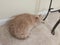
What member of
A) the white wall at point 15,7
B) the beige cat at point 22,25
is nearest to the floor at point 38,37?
the beige cat at point 22,25

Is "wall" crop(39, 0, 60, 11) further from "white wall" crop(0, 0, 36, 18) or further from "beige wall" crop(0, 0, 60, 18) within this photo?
"white wall" crop(0, 0, 36, 18)

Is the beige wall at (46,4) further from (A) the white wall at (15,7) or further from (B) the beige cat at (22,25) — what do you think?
(B) the beige cat at (22,25)

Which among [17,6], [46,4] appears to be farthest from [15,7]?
[46,4]

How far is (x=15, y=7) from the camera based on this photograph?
2.04m

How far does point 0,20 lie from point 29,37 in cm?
54

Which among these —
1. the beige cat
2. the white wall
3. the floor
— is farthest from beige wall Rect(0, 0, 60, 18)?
the floor

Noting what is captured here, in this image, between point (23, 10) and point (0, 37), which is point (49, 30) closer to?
point (23, 10)

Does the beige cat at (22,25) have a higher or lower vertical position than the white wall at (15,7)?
lower

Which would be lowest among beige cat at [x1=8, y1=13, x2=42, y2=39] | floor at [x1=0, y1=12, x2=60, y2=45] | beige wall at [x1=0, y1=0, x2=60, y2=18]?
floor at [x1=0, y1=12, x2=60, y2=45]

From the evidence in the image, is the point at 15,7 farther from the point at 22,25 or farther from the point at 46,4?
the point at 46,4

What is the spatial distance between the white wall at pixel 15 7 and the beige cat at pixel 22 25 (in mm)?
118

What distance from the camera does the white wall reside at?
1957 millimetres

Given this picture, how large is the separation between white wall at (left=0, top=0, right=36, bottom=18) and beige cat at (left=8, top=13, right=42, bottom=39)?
4.6 inches

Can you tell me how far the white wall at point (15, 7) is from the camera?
6.42 ft
